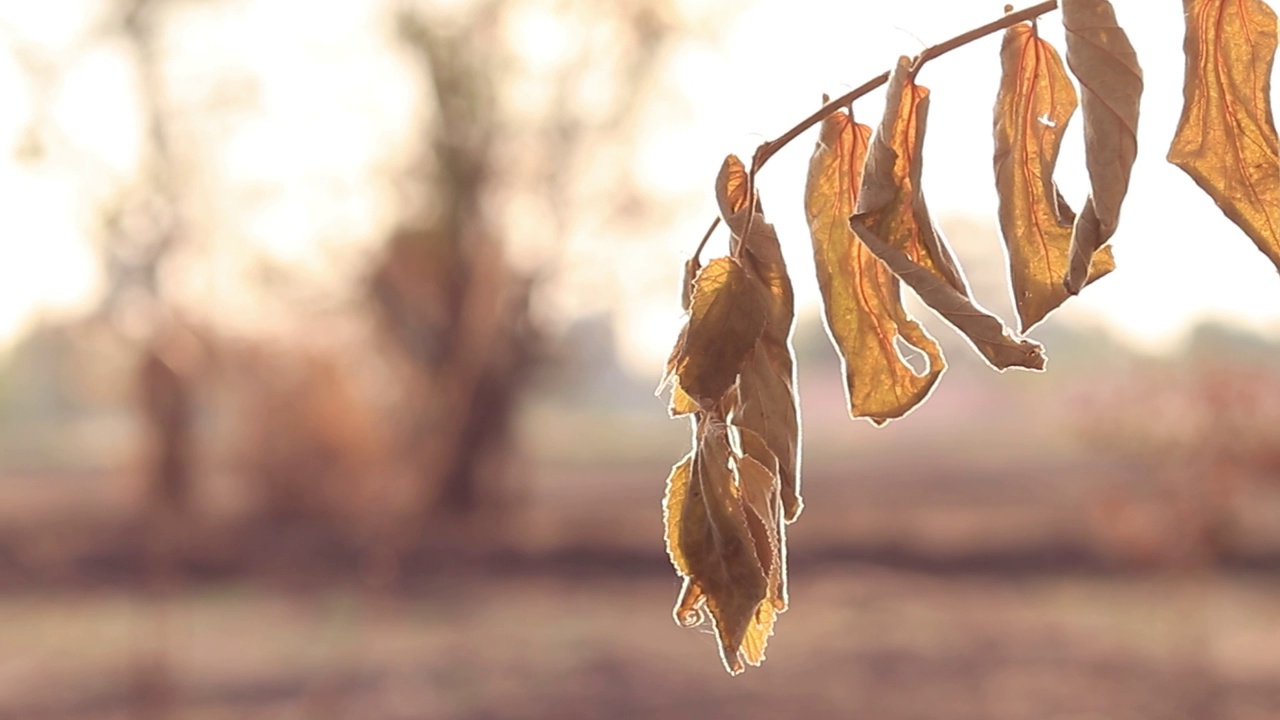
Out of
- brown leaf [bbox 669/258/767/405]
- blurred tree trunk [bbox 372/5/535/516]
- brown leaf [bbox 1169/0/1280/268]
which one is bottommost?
brown leaf [bbox 669/258/767/405]

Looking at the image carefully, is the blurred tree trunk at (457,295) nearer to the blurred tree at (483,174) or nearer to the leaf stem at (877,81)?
the blurred tree at (483,174)

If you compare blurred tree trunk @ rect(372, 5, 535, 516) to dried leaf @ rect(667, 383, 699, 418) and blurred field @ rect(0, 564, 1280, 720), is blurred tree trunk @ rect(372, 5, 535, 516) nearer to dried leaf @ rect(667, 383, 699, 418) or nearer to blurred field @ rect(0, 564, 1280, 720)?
blurred field @ rect(0, 564, 1280, 720)

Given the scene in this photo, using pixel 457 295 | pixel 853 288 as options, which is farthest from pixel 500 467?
pixel 853 288

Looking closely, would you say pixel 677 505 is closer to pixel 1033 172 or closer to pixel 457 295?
pixel 1033 172

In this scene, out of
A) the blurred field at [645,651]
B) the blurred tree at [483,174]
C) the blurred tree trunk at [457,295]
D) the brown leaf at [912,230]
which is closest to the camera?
the brown leaf at [912,230]

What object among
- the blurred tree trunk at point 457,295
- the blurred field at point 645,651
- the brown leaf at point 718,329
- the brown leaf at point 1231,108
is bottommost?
the blurred field at point 645,651

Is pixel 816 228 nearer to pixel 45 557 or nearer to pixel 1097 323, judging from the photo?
pixel 1097 323

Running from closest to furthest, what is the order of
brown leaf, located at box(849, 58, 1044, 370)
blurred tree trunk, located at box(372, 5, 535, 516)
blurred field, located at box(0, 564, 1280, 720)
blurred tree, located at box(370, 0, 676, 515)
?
brown leaf, located at box(849, 58, 1044, 370) < blurred field, located at box(0, 564, 1280, 720) < blurred tree, located at box(370, 0, 676, 515) < blurred tree trunk, located at box(372, 5, 535, 516)

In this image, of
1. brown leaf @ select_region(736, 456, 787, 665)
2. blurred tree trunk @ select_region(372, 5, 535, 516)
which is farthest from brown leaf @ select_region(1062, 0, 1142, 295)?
blurred tree trunk @ select_region(372, 5, 535, 516)

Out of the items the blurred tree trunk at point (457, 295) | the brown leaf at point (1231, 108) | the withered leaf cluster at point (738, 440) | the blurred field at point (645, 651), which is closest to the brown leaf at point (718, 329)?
the withered leaf cluster at point (738, 440)
